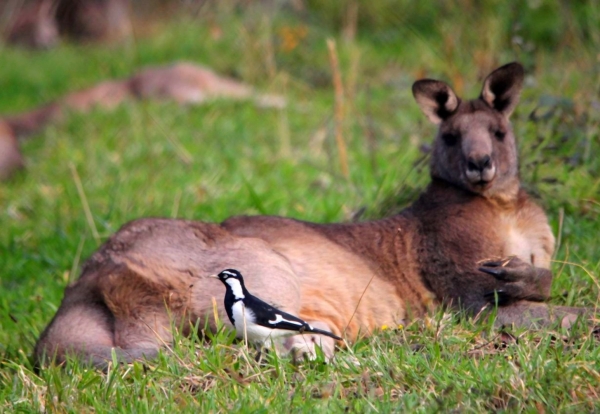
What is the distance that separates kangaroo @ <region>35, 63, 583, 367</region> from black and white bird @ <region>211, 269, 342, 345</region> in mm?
152

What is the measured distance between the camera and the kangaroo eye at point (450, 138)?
4500 mm

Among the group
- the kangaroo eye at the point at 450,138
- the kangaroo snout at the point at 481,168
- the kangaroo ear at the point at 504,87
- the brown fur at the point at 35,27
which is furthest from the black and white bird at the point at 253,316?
the brown fur at the point at 35,27

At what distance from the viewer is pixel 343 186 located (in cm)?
698

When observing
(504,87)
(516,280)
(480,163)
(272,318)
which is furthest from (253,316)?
(504,87)

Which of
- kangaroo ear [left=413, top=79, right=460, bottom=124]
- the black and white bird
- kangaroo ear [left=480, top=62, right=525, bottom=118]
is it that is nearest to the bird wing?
the black and white bird

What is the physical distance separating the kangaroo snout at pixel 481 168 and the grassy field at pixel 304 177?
610 mm

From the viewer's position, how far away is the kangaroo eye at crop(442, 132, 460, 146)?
450 centimetres

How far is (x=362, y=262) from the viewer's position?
4.39 m

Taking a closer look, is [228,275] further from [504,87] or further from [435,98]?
[504,87]

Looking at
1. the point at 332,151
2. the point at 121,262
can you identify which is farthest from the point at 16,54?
the point at 121,262

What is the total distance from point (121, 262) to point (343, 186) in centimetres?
327

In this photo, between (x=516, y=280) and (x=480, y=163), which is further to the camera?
(x=480, y=163)

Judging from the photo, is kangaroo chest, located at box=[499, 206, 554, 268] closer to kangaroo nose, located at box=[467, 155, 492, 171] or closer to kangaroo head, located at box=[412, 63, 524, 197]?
kangaroo head, located at box=[412, 63, 524, 197]

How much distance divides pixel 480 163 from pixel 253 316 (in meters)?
1.43
